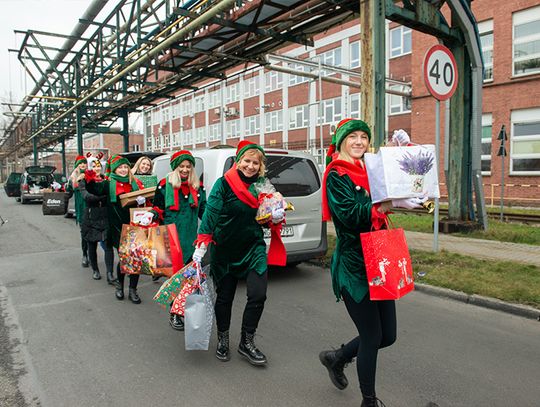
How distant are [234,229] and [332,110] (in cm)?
2959

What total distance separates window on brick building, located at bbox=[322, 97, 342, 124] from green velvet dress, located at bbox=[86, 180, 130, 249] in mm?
26747

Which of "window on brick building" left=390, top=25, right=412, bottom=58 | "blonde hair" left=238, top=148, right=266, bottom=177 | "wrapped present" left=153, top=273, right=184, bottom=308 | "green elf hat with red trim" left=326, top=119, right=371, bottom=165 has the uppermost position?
"window on brick building" left=390, top=25, right=412, bottom=58

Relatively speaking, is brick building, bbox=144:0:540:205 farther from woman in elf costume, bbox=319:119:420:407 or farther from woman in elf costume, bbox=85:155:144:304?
woman in elf costume, bbox=319:119:420:407

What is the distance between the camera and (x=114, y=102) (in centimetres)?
1780

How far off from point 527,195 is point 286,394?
1985 centimetres

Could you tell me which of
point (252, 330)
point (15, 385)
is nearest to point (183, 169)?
point (252, 330)

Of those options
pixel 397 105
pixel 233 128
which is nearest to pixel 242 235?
pixel 397 105

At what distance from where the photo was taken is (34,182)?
24688 millimetres

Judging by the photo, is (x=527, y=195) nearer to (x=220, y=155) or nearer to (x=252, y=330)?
(x=220, y=155)

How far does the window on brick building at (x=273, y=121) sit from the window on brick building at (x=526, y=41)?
19.6 m

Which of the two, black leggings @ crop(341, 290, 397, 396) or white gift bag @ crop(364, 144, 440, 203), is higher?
white gift bag @ crop(364, 144, 440, 203)

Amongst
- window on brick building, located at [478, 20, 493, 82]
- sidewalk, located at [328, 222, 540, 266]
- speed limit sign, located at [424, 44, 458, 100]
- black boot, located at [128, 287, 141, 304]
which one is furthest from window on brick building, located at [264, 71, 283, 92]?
black boot, located at [128, 287, 141, 304]

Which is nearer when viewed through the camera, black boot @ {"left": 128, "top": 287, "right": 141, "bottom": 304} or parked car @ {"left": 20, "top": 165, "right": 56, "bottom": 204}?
black boot @ {"left": 128, "top": 287, "right": 141, "bottom": 304}

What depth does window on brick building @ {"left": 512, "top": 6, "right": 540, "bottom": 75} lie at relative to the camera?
19141 mm
